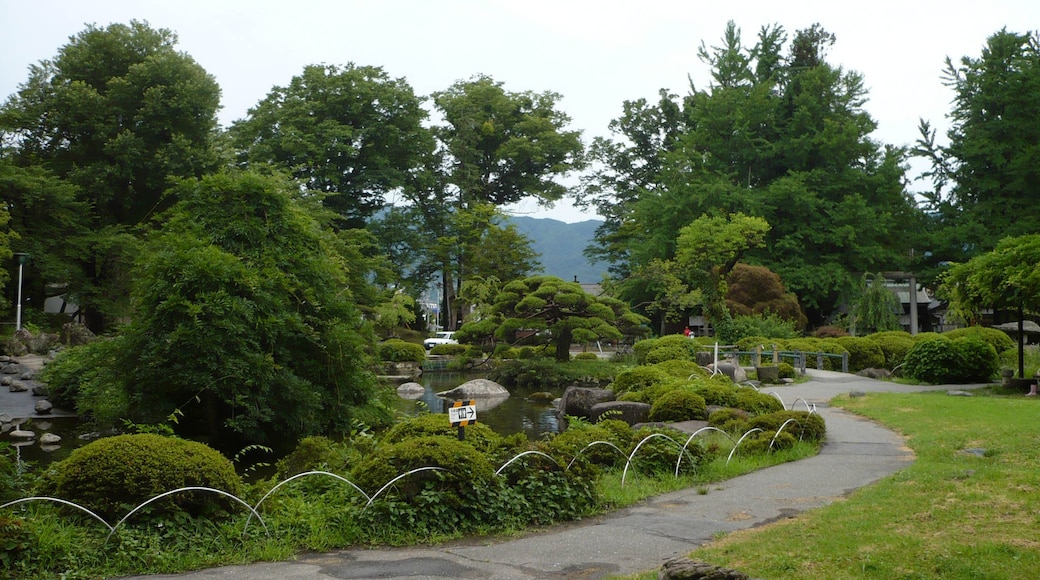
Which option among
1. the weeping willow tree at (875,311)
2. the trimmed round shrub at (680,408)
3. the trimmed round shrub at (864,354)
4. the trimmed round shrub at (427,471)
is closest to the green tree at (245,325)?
the trimmed round shrub at (680,408)

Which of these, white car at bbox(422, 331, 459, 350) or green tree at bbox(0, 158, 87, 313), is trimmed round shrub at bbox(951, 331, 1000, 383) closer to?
white car at bbox(422, 331, 459, 350)

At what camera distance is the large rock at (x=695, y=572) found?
5.42 m

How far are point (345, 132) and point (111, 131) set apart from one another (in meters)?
16.0

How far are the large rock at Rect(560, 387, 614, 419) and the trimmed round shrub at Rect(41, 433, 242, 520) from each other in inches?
485

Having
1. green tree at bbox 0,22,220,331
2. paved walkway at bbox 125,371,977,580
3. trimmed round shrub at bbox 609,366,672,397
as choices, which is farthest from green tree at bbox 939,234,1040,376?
green tree at bbox 0,22,220,331

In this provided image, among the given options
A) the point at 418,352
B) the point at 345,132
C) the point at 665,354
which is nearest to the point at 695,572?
the point at 665,354

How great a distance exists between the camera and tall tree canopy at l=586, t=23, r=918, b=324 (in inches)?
1702

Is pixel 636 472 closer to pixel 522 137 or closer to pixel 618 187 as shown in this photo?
pixel 522 137

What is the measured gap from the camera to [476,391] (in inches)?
1080

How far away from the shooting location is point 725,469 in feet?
36.4

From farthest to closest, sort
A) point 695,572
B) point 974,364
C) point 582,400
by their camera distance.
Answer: point 974,364 → point 582,400 → point 695,572

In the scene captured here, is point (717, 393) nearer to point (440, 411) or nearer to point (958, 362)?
point (440, 411)

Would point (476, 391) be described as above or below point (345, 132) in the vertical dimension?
below

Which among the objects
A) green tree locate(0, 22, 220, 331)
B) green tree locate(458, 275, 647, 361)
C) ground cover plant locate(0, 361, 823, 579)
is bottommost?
ground cover plant locate(0, 361, 823, 579)
